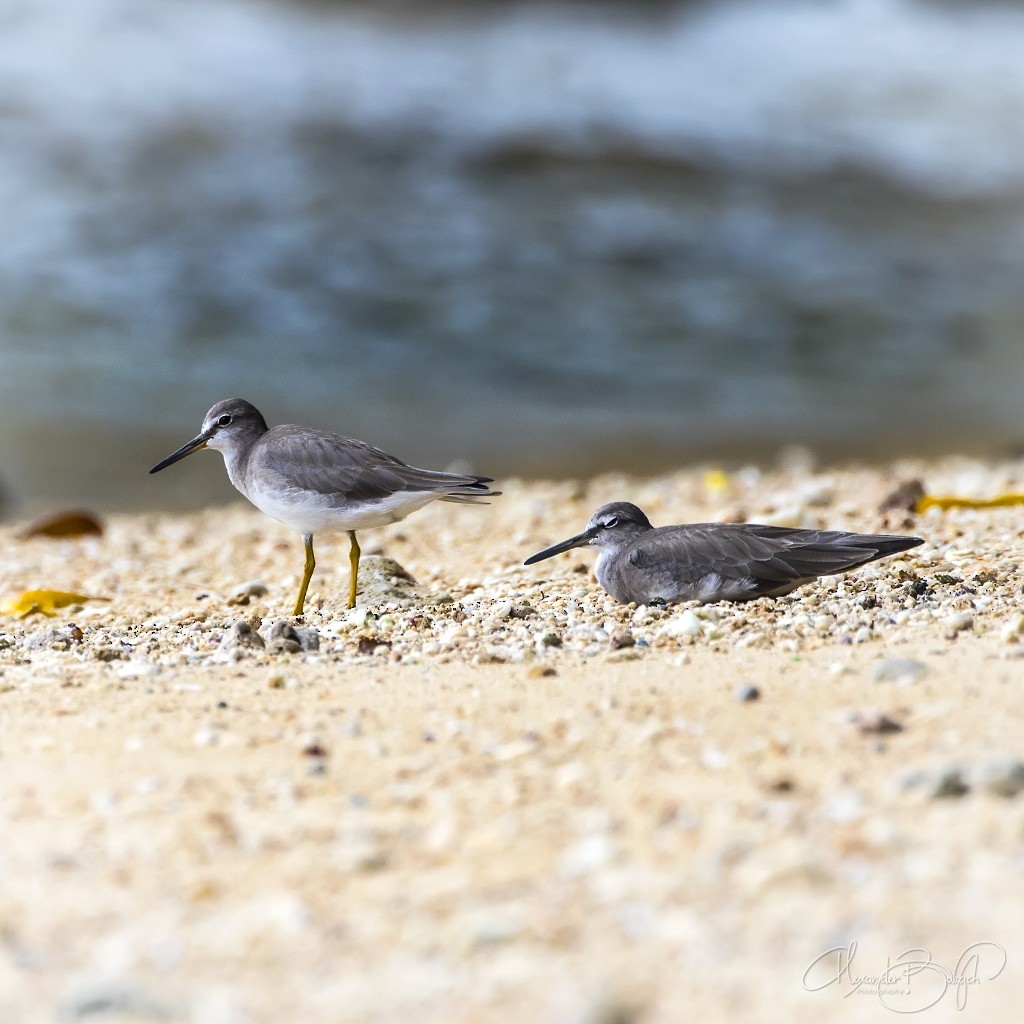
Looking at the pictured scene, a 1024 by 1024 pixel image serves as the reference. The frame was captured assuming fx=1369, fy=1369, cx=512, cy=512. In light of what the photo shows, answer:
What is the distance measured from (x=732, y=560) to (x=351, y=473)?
5.73 ft

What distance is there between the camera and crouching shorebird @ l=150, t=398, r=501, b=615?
605 centimetres

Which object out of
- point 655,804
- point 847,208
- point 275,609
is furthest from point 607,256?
point 655,804

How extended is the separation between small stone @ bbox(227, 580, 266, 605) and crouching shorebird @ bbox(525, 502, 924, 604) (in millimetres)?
1892

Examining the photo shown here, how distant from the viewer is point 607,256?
18.9 metres

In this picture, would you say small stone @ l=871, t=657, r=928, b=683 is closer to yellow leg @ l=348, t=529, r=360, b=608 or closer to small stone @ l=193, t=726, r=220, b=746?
small stone @ l=193, t=726, r=220, b=746

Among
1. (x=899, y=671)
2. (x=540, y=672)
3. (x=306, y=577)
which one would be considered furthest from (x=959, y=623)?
(x=306, y=577)

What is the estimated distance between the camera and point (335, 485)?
19.8 feet

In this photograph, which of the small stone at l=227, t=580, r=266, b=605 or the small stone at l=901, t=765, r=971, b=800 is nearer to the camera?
the small stone at l=901, t=765, r=971, b=800

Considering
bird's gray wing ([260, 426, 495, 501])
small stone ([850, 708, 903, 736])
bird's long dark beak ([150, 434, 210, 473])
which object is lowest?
small stone ([850, 708, 903, 736])

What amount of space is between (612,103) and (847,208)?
4.68m

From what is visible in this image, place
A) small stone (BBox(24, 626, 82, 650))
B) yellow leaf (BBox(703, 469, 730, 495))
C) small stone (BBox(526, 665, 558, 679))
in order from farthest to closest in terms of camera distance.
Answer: yellow leaf (BBox(703, 469, 730, 495)), small stone (BBox(24, 626, 82, 650)), small stone (BBox(526, 665, 558, 679))

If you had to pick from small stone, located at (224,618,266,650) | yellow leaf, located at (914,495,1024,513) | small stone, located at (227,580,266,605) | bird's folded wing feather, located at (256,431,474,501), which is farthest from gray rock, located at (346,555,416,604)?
yellow leaf, located at (914,495,1024,513)

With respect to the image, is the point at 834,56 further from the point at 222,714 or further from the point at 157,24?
the point at 222,714

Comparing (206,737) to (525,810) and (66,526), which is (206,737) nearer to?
(525,810)
